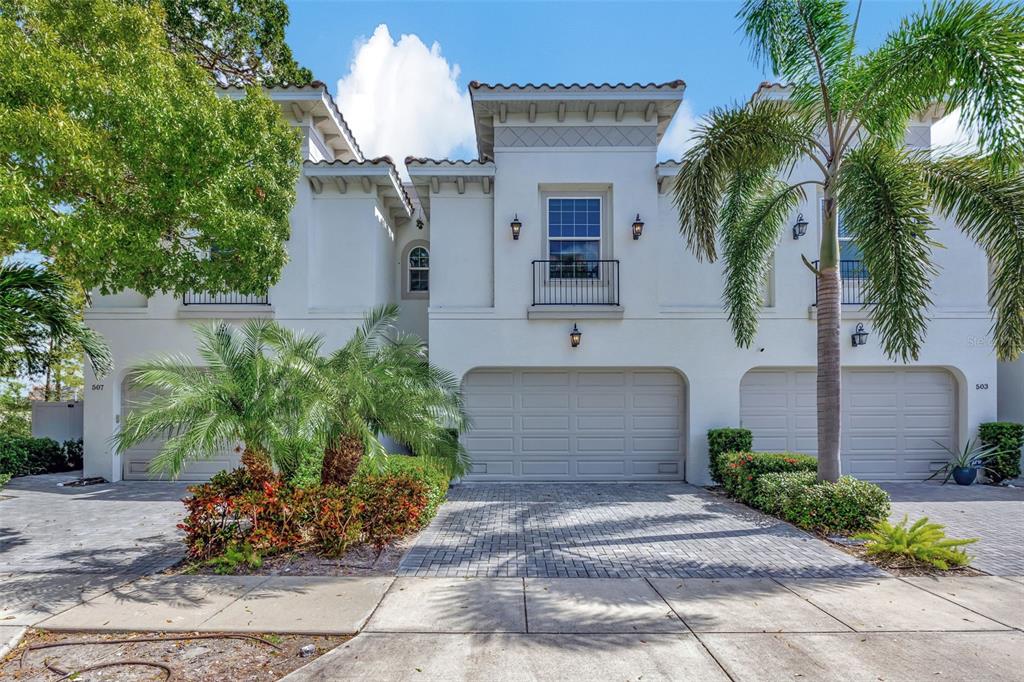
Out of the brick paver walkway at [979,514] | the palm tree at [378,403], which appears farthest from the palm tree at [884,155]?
the palm tree at [378,403]

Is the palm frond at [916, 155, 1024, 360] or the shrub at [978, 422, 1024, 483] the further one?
the shrub at [978, 422, 1024, 483]

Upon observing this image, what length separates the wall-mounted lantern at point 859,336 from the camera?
10686 mm

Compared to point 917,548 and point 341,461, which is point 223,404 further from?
point 917,548

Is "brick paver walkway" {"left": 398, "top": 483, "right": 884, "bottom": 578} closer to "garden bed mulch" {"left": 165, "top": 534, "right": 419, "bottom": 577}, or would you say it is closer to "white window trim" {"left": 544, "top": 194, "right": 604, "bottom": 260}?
"garden bed mulch" {"left": 165, "top": 534, "right": 419, "bottom": 577}

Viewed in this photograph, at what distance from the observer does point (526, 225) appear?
36.2ft

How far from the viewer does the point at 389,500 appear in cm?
652

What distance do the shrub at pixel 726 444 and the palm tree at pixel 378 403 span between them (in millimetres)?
5472

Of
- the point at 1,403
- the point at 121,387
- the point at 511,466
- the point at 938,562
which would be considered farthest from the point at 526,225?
the point at 1,403

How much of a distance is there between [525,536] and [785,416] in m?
7.16

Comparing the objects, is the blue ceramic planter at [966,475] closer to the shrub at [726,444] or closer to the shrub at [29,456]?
the shrub at [726,444]

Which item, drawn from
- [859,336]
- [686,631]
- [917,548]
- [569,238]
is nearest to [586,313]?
[569,238]

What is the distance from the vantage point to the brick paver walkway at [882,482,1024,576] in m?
6.34

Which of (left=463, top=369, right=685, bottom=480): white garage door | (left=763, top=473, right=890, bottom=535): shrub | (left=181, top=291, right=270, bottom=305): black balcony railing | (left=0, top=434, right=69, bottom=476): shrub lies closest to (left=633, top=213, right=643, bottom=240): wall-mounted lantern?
(left=463, top=369, right=685, bottom=480): white garage door

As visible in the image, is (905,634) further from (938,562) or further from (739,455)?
(739,455)
